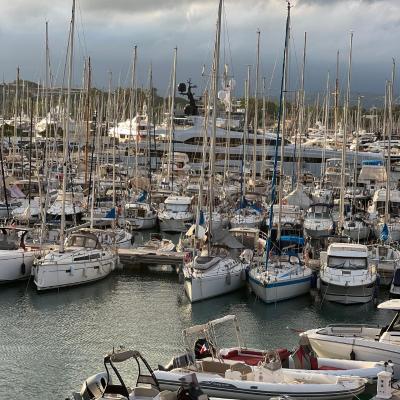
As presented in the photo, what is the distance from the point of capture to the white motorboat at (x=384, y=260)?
3299cm

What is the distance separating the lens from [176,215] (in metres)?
46.6

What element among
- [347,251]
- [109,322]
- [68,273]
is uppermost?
[347,251]

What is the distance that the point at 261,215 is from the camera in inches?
1850

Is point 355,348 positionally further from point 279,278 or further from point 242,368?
point 279,278

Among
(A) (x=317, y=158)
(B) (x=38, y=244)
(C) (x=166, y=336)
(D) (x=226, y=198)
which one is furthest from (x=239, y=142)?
(C) (x=166, y=336)

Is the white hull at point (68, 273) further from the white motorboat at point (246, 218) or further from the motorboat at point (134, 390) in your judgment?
the motorboat at point (134, 390)

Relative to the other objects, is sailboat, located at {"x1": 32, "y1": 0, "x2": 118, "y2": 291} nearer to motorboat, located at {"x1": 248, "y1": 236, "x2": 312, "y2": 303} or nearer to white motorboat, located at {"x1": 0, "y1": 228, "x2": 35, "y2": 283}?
white motorboat, located at {"x1": 0, "y1": 228, "x2": 35, "y2": 283}

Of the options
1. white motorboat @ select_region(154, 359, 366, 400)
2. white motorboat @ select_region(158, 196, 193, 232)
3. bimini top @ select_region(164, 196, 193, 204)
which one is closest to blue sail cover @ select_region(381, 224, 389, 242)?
white motorboat @ select_region(158, 196, 193, 232)

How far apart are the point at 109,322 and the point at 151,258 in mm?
→ 7866

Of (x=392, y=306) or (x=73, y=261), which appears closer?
(x=392, y=306)

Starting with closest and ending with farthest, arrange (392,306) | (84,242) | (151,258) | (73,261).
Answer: (392,306) < (73,261) < (84,242) < (151,258)

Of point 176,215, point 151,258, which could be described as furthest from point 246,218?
point 151,258

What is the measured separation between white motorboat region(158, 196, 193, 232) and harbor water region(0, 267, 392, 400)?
461 inches

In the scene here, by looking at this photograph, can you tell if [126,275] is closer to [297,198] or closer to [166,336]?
[166,336]
